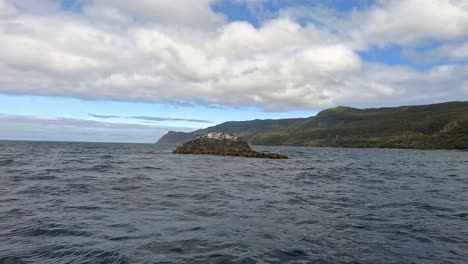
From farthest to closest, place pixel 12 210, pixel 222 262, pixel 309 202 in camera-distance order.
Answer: pixel 309 202 < pixel 12 210 < pixel 222 262

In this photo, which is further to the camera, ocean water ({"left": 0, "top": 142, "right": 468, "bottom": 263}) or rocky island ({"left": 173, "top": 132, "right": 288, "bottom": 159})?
rocky island ({"left": 173, "top": 132, "right": 288, "bottom": 159})

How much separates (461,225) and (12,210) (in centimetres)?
1961

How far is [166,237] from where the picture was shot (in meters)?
12.5

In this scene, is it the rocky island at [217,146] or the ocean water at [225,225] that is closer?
the ocean water at [225,225]

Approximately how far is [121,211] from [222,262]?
8151 millimetres

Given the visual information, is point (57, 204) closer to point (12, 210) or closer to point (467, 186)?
point (12, 210)

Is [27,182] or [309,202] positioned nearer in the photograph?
[309,202]

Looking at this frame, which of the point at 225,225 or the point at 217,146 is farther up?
the point at 217,146

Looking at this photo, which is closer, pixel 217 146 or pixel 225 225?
pixel 225 225

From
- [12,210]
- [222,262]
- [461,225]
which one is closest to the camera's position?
[222,262]

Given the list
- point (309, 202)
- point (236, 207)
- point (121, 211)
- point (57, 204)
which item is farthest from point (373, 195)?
→ point (57, 204)

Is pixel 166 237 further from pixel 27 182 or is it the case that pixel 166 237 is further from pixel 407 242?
pixel 27 182

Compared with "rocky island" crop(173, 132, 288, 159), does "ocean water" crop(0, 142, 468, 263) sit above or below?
below

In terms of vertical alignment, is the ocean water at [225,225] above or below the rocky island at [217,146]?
below
